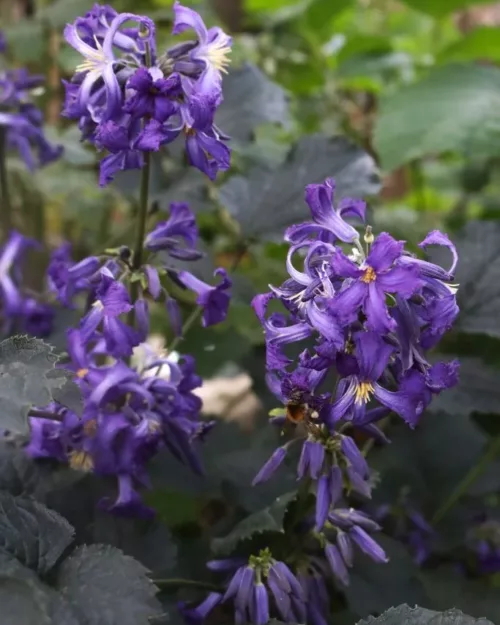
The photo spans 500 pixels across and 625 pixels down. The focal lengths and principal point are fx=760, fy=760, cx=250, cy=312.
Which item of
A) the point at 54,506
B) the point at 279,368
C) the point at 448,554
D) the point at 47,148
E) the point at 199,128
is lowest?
the point at 448,554

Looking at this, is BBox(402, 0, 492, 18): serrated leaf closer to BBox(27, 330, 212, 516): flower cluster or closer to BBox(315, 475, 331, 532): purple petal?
BBox(27, 330, 212, 516): flower cluster

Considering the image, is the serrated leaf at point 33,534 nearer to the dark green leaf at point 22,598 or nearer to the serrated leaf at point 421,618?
the dark green leaf at point 22,598

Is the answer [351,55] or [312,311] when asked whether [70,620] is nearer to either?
[312,311]

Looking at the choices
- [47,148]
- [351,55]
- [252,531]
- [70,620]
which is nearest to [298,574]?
[252,531]

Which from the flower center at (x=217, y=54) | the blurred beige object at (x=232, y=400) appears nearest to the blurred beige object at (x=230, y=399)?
the blurred beige object at (x=232, y=400)

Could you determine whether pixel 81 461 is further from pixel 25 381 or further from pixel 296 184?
pixel 296 184
